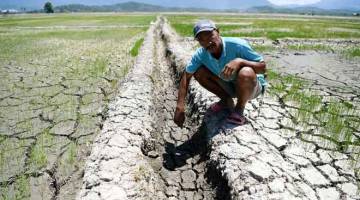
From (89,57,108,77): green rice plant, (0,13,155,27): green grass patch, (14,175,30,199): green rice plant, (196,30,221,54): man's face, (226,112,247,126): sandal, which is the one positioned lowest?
(14,175,30,199): green rice plant

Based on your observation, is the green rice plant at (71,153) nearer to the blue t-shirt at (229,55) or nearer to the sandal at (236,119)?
the blue t-shirt at (229,55)

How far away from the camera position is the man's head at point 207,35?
286 centimetres

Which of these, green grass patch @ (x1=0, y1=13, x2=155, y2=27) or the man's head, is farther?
green grass patch @ (x1=0, y1=13, x2=155, y2=27)

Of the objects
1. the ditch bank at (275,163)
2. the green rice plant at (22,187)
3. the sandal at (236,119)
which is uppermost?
the sandal at (236,119)

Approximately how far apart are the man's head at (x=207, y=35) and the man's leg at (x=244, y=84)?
1.09 feet

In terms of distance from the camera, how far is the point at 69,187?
8.65 ft

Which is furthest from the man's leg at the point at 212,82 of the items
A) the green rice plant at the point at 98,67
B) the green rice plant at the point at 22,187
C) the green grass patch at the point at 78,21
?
the green grass patch at the point at 78,21

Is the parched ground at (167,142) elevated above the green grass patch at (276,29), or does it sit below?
below

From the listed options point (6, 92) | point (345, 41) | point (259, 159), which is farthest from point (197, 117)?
point (345, 41)

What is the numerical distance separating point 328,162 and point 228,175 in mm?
971

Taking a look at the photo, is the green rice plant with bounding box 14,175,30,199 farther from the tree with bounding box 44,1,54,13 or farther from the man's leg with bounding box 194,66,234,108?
the tree with bounding box 44,1,54,13

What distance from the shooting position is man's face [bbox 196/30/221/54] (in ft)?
9.56

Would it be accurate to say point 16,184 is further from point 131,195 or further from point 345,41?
point 345,41

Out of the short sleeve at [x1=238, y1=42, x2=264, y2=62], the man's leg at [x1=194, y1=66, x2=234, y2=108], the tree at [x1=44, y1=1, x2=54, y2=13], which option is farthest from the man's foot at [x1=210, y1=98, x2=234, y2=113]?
the tree at [x1=44, y1=1, x2=54, y2=13]
